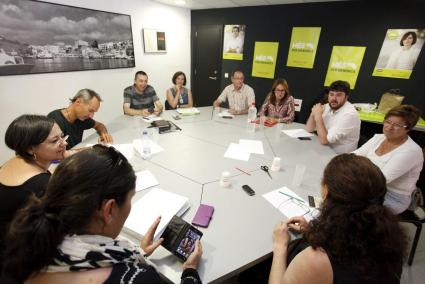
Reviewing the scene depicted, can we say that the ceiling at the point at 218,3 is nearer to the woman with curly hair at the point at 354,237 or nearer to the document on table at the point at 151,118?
the document on table at the point at 151,118

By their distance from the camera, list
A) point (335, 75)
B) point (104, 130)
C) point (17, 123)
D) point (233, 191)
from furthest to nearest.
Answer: point (335, 75), point (104, 130), point (233, 191), point (17, 123)

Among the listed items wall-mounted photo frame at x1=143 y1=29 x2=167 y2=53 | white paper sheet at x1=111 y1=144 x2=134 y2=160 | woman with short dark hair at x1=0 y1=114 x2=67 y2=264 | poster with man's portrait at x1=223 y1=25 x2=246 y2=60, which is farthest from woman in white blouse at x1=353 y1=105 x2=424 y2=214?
wall-mounted photo frame at x1=143 y1=29 x2=167 y2=53

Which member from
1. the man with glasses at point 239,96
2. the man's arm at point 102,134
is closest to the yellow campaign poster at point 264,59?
the man with glasses at point 239,96

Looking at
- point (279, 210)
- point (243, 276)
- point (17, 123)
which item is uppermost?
point (17, 123)

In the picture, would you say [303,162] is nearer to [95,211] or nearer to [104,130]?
[95,211]

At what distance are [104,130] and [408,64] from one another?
4.43 meters

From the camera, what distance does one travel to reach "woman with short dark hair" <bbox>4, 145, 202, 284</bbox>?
57cm

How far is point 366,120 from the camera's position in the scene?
323 cm

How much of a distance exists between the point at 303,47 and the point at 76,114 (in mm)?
3968

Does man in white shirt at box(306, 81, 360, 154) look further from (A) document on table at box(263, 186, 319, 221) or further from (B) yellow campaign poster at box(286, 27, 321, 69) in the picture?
(B) yellow campaign poster at box(286, 27, 321, 69)

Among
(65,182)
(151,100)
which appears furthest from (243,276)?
(151,100)

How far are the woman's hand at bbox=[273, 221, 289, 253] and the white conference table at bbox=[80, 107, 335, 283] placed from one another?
0.04 metres

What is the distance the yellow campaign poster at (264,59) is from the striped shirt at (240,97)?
135cm

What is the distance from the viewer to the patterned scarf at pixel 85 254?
0.60 meters
